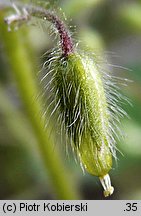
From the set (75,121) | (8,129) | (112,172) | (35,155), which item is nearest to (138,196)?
(112,172)

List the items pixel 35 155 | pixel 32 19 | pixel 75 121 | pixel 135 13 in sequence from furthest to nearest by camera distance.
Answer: pixel 35 155 < pixel 135 13 < pixel 32 19 < pixel 75 121

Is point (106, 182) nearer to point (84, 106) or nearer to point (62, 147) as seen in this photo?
point (84, 106)

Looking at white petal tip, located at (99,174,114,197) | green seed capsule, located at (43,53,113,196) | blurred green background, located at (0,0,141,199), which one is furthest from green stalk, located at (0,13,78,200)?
white petal tip, located at (99,174,114,197)

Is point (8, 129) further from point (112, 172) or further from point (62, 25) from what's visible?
point (62, 25)

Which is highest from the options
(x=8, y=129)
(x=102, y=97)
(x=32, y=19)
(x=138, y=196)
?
(x=32, y=19)

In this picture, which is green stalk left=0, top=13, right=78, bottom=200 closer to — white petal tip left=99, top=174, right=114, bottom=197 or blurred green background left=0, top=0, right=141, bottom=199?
blurred green background left=0, top=0, right=141, bottom=199

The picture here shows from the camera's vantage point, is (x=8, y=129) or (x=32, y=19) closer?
(x=32, y=19)
